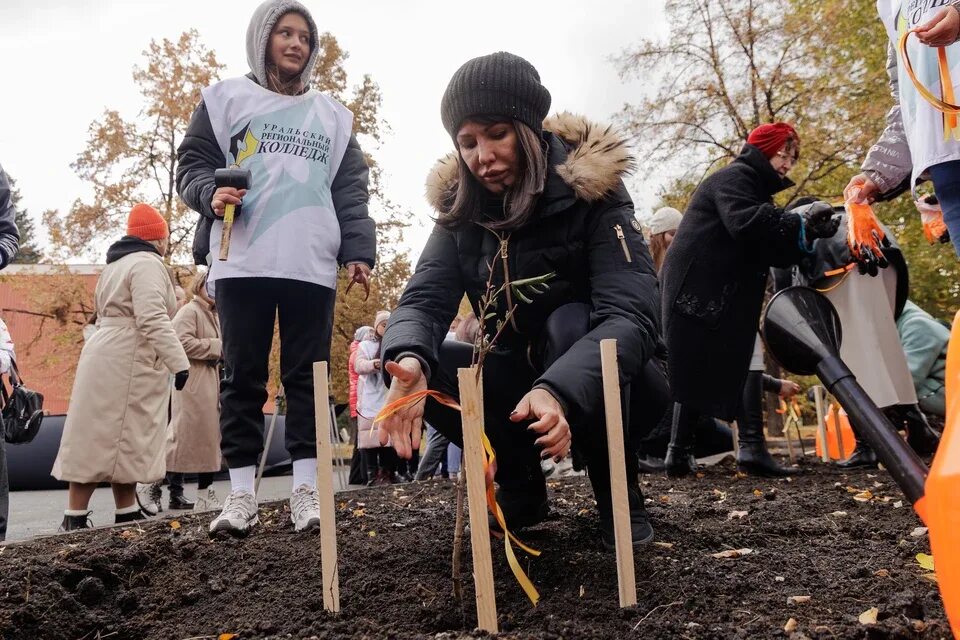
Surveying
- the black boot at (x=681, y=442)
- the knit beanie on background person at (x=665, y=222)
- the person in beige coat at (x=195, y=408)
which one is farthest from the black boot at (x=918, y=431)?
the person in beige coat at (x=195, y=408)

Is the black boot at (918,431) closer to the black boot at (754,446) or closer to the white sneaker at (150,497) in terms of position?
the black boot at (754,446)

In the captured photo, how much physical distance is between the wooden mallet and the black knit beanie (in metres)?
1.01

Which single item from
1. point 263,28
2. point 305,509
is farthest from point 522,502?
point 263,28

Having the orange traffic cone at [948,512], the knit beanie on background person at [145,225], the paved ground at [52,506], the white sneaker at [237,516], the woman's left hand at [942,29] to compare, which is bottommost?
the paved ground at [52,506]

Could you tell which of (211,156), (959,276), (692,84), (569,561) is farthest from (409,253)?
(569,561)

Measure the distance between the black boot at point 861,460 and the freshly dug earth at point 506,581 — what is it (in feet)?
6.58

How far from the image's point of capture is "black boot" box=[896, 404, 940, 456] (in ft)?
16.7

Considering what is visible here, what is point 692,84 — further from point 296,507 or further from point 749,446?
point 296,507

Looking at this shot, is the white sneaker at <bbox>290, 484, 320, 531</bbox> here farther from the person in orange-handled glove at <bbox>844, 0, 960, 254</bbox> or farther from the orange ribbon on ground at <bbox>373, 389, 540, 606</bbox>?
the person in orange-handled glove at <bbox>844, 0, 960, 254</bbox>

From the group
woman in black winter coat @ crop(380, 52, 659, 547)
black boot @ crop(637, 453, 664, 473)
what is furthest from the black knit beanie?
black boot @ crop(637, 453, 664, 473)

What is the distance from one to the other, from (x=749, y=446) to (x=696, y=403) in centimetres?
120

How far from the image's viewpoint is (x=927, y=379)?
5598 mm

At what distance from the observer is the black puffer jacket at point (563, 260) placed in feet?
7.38

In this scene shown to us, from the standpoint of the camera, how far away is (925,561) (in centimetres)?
208
